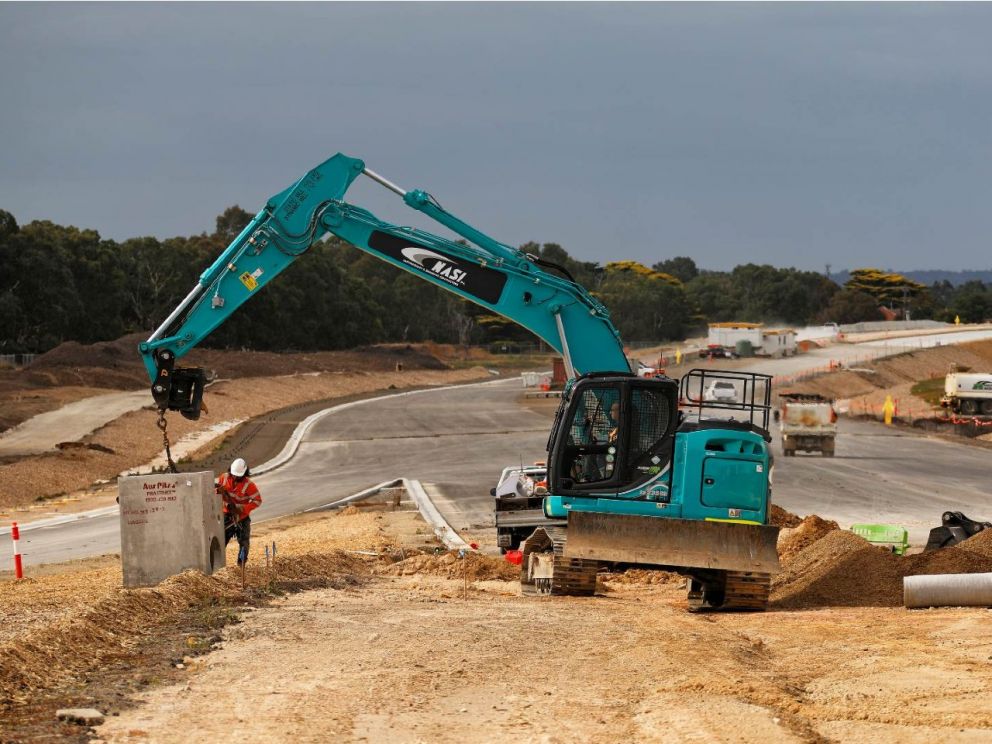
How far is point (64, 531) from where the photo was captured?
31.3 meters

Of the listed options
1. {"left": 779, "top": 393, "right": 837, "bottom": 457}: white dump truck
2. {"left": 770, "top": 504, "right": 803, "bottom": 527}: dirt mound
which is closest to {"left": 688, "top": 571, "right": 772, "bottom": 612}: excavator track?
{"left": 770, "top": 504, "right": 803, "bottom": 527}: dirt mound

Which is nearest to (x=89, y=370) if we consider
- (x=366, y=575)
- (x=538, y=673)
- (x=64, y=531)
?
(x=64, y=531)

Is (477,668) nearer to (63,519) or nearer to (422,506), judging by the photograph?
(422,506)

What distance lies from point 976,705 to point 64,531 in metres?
24.5

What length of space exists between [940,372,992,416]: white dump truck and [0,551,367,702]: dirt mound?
52540 mm

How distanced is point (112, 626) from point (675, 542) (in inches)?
267

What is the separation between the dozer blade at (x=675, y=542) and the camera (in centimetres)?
1730

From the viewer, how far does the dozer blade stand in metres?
17.3

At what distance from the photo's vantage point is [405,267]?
2106 cm

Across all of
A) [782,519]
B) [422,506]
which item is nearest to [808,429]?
[422,506]

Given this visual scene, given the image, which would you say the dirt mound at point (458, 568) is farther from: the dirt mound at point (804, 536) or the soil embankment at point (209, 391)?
the dirt mound at point (804, 536)

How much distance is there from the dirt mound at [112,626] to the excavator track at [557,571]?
2460 mm

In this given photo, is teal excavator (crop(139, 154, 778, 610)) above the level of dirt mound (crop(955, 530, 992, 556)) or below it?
above

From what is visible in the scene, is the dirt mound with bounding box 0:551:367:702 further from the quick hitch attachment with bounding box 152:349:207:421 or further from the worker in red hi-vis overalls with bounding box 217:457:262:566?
the quick hitch attachment with bounding box 152:349:207:421
